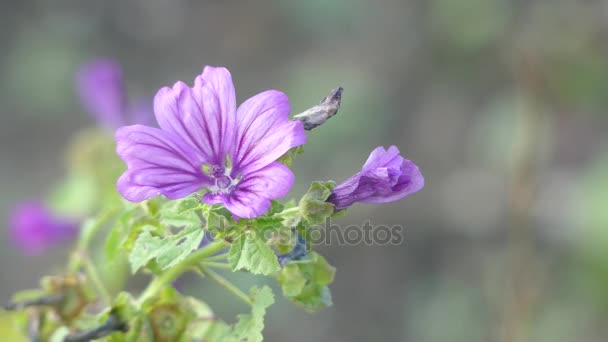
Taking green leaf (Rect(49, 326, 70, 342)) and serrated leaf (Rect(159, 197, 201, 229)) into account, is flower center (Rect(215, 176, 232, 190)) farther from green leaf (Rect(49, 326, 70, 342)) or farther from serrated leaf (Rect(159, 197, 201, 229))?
green leaf (Rect(49, 326, 70, 342))

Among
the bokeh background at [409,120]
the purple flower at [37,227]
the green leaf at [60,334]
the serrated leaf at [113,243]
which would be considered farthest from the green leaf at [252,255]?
the bokeh background at [409,120]

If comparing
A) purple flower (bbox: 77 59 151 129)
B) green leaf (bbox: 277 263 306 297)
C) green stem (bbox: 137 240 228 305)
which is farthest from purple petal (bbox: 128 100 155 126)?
green leaf (bbox: 277 263 306 297)

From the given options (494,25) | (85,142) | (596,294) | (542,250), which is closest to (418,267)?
(542,250)

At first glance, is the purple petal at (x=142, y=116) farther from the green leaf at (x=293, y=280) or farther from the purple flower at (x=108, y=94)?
the green leaf at (x=293, y=280)

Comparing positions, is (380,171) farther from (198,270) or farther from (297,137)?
(198,270)

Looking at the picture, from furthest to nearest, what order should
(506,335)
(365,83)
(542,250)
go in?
(365,83) < (542,250) < (506,335)
